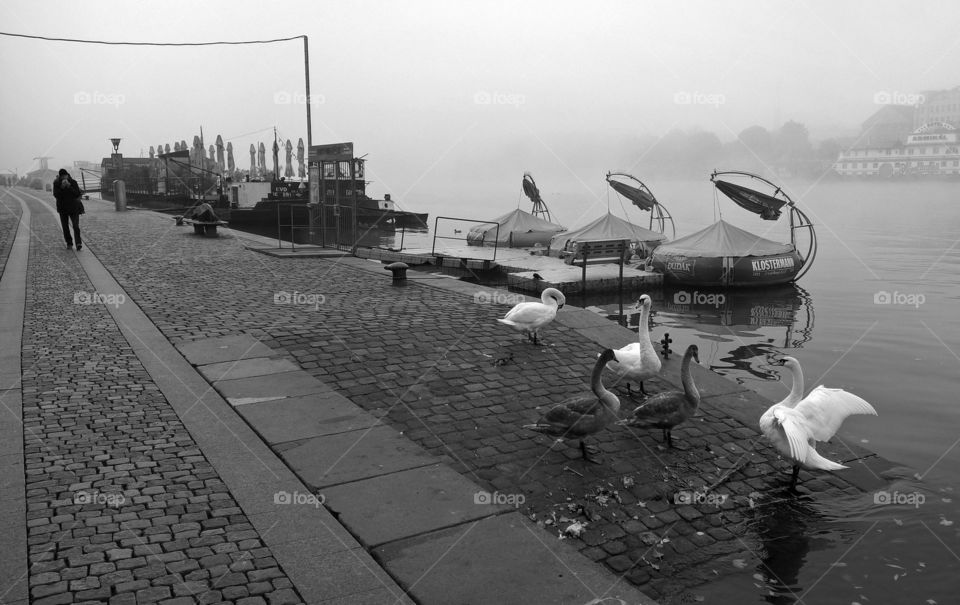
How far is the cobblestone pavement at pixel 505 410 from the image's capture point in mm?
5008

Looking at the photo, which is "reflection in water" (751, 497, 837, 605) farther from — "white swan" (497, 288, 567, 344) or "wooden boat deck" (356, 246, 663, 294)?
"wooden boat deck" (356, 246, 663, 294)

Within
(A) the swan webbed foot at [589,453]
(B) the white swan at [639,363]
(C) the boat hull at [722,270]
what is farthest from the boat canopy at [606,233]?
(A) the swan webbed foot at [589,453]

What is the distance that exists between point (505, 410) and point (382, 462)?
5.67ft

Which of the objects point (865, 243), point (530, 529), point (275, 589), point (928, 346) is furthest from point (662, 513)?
point (865, 243)

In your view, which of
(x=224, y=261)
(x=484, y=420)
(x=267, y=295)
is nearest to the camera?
(x=484, y=420)

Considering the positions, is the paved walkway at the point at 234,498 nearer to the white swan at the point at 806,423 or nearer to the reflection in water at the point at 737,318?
the white swan at the point at 806,423

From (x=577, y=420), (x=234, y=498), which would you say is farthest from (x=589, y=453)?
(x=234, y=498)

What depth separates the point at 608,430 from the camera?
269 inches

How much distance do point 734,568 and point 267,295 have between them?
10.4 metres

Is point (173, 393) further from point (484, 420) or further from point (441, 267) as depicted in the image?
point (441, 267)

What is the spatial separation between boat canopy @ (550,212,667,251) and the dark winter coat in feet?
56.8

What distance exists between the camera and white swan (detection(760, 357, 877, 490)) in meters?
5.78

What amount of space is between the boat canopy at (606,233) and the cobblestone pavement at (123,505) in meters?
23.0

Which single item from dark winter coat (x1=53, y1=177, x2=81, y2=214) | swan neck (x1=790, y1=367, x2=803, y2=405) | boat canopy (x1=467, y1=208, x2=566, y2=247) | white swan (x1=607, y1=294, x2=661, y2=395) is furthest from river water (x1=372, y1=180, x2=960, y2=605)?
dark winter coat (x1=53, y1=177, x2=81, y2=214)
